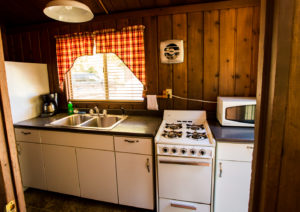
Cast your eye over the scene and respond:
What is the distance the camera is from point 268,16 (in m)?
0.46

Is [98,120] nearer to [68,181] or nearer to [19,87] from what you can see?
[68,181]

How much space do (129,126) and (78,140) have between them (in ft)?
1.93

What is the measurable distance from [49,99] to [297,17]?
278 cm

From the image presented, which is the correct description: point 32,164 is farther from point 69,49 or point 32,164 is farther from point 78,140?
point 69,49

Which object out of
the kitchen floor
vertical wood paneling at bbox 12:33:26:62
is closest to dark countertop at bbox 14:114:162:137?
the kitchen floor

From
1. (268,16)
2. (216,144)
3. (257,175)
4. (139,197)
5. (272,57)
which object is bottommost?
(139,197)

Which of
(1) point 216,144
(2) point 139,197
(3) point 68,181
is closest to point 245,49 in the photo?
(1) point 216,144

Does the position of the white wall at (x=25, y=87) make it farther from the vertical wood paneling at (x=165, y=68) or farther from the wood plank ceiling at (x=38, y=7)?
the vertical wood paneling at (x=165, y=68)

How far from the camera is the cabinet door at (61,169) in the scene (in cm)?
199

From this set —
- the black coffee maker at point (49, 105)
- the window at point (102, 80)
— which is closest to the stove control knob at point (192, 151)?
the window at point (102, 80)

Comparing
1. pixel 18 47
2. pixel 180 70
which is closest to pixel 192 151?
pixel 180 70

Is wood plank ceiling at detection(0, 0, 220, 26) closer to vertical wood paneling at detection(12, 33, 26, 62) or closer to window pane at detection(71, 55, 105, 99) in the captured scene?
→ vertical wood paneling at detection(12, 33, 26, 62)

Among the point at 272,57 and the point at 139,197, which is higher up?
the point at 272,57

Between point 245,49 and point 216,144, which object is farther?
point 245,49
